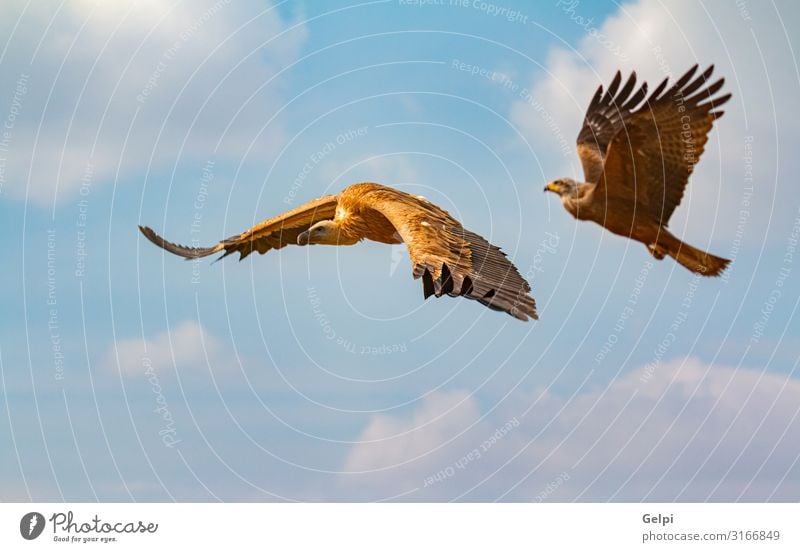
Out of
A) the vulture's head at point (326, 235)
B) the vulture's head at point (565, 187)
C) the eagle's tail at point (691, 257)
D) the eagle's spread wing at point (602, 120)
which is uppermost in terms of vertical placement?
the eagle's spread wing at point (602, 120)

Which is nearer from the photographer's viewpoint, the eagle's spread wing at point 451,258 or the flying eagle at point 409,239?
the eagle's spread wing at point 451,258

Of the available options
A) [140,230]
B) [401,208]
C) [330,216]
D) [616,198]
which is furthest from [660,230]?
[140,230]

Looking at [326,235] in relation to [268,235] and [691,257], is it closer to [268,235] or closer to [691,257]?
[268,235]

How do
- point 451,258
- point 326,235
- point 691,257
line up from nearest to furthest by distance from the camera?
point 451,258 < point 691,257 < point 326,235

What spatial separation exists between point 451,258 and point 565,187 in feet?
10.8

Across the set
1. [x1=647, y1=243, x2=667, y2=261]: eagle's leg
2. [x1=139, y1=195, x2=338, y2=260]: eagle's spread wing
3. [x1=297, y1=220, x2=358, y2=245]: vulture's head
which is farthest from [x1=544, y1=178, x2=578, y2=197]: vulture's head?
[x1=139, y1=195, x2=338, y2=260]: eagle's spread wing

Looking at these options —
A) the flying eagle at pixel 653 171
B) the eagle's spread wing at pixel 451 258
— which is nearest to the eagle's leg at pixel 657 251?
the flying eagle at pixel 653 171

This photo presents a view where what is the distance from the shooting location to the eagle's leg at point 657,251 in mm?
19344

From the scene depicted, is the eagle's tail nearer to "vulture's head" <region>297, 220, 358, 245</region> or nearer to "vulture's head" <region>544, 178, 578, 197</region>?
"vulture's head" <region>544, 178, 578, 197</region>

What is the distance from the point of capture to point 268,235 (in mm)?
23344

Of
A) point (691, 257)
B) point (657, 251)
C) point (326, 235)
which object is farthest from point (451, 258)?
point (326, 235)

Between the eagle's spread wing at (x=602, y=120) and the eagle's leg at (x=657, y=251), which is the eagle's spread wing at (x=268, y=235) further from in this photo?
the eagle's leg at (x=657, y=251)

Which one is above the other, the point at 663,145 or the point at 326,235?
the point at 663,145
